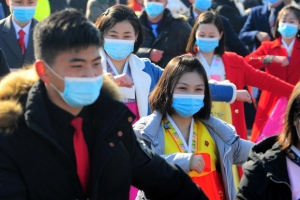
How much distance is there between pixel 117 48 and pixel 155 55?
2.00 meters

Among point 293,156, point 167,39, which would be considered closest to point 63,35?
point 293,156

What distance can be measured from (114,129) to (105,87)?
0.91 feet

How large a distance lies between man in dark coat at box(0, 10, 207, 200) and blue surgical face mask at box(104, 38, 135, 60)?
2619mm

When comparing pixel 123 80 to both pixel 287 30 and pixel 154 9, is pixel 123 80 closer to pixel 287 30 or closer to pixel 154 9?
pixel 154 9

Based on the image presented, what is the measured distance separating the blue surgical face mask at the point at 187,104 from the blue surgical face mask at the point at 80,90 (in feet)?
5.79

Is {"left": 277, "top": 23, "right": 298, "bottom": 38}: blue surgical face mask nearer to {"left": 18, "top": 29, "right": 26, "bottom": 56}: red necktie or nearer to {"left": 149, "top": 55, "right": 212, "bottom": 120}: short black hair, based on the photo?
{"left": 18, "top": 29, "right": 26, "bottom": 56}: red necktie

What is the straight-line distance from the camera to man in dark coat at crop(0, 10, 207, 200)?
10.9 ft

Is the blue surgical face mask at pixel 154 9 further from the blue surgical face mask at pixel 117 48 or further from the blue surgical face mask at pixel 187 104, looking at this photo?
the blue surgical face mask at pixel 187 104

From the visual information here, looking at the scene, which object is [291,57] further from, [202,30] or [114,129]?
[114,129]

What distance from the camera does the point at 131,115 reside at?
3.54m

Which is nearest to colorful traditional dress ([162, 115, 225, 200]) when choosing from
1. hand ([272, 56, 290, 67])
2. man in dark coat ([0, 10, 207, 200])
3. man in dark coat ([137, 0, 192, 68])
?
man in dark coat ([0, 10, 207, 200])

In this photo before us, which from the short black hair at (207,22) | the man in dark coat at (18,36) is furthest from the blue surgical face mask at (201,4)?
the man in dark coat at (18,36)

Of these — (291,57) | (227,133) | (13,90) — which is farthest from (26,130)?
(291,57)

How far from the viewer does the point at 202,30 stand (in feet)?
25.2
